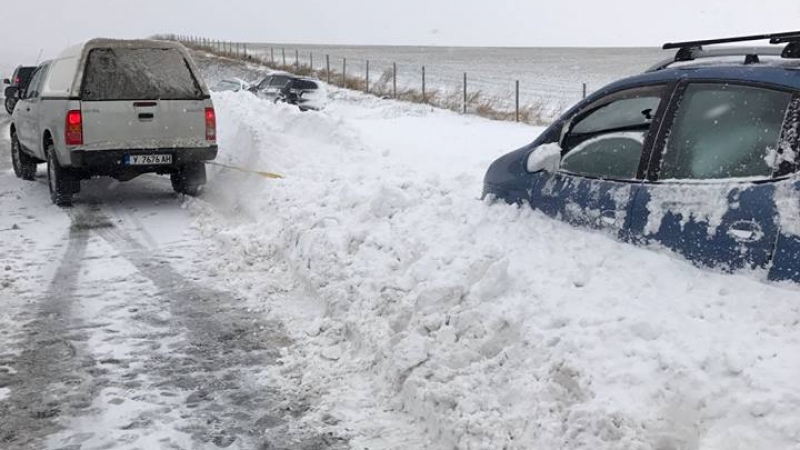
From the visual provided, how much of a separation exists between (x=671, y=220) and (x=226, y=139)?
10.2 metres

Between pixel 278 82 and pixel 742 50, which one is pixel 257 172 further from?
pixel 278 82

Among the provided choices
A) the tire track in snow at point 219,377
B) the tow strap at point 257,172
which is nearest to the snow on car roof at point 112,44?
the tow strap at point 257,172

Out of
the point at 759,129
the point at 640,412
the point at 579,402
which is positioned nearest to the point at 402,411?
the point at 579,402

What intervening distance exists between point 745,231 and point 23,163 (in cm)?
1184

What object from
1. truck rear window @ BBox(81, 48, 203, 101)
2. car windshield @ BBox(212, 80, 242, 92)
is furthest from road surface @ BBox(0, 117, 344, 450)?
car windshield @ BBox(212, 80, 242, 92)

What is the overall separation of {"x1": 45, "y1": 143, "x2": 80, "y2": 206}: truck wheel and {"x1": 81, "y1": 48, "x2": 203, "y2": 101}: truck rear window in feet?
3.71

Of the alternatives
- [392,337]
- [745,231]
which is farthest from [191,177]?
[745,231]

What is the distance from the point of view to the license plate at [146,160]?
9698 mm

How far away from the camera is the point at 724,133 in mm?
3932

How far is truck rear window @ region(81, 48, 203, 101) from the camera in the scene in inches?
381

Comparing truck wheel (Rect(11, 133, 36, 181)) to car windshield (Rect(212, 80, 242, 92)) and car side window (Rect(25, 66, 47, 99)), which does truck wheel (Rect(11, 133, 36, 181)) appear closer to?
car side window (Rect(25, 66, 47, 99))

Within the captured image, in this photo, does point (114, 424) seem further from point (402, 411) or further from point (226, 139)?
point (226, 139)

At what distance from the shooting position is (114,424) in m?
4.08

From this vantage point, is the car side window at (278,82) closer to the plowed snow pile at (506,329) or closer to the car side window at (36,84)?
the car side window at (36,84)
